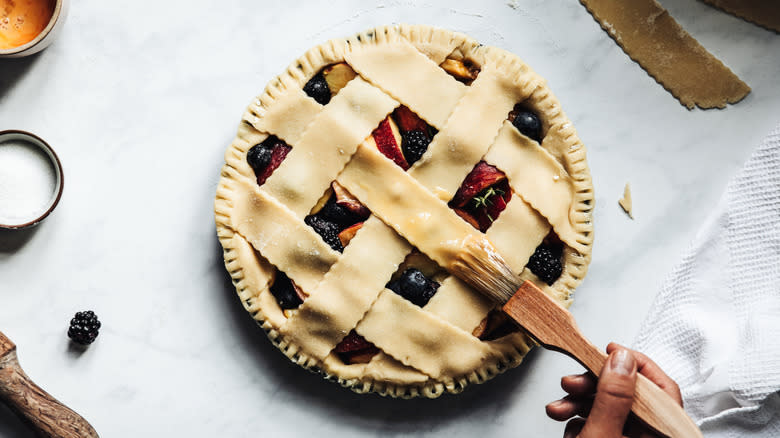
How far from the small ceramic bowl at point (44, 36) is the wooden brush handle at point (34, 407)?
867 mm

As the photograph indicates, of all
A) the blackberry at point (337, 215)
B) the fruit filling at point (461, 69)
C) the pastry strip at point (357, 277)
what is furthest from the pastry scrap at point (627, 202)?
the blackberry at point (337, 215)

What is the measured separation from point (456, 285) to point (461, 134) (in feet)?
1.42

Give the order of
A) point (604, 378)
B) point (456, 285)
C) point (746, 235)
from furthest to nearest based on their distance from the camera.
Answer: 1. point (746, 235)
2. point (456, 285)
3. point (604, 378)

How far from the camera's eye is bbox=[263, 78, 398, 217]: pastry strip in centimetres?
193

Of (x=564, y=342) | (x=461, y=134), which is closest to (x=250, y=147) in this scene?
(x=461, y=134)

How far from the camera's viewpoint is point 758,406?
2035 mm

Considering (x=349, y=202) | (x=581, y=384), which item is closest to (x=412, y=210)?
(x=349, y=202)

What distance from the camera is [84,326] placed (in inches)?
84.9

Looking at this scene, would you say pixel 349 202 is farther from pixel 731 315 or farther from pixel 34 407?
pixel 731 315

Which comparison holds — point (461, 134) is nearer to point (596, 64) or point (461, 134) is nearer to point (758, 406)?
point (596, 64)

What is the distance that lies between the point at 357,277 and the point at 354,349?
0.23 m

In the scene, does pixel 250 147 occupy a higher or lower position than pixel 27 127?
higher

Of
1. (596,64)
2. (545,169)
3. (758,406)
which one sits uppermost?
(596,64)

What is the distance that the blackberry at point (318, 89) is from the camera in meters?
2.00
